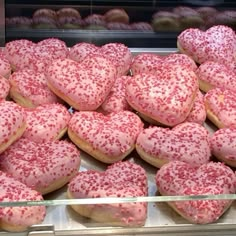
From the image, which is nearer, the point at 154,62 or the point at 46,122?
the point at 46,122

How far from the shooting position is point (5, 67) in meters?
1.30

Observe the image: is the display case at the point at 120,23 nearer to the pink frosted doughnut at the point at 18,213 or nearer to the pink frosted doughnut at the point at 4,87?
the pink frosted doughnut at the point at 4,87

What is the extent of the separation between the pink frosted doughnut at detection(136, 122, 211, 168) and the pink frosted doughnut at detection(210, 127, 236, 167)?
0.02 metres

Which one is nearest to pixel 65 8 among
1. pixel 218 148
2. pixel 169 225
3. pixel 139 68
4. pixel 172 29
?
pixel 172 29

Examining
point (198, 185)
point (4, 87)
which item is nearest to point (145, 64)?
point (4, 87)

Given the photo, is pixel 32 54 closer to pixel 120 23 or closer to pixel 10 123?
pixel 10 123

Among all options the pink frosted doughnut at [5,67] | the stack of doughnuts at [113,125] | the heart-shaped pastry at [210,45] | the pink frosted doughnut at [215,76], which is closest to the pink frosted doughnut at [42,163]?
the stack of doughnuts at [113,125]

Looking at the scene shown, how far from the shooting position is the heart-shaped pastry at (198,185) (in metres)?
Answer: 0.94

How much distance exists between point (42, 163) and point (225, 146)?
0.40 meters

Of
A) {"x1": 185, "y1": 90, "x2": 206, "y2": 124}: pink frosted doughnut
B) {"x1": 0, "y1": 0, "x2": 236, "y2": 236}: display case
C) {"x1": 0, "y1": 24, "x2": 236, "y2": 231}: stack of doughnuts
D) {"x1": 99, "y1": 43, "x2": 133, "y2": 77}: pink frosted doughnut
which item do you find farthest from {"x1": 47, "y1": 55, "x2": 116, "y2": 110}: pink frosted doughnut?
{"x1": 0, "y1": 0, "x2": 236, "y2": 236}: display case

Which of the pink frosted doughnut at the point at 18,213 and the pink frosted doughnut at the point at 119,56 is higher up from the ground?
the pink frosted doughnut at the point at 119,56

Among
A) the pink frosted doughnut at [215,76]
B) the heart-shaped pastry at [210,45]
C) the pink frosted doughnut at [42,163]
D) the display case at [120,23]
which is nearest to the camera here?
the pink frosted doughnut at [42,163]

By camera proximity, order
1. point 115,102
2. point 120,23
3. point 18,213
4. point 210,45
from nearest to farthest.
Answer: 1. point 18,213
2. point 115,102
3. point 210,45
4. point 120,23

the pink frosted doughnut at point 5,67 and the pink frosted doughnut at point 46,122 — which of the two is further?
the pink frosted doughnut at point 5,67
